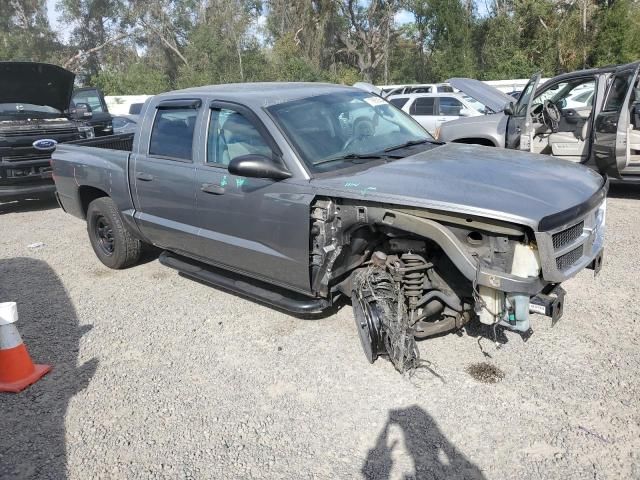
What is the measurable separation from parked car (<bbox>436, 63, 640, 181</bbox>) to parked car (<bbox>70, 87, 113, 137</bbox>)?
7.89 metres

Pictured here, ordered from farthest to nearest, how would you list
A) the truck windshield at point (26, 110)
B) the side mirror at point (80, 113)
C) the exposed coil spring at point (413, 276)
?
the side mirror at point (80, 113) < the truck windshield at point (26, 110) < the exposed coil spring at point (413, 276)

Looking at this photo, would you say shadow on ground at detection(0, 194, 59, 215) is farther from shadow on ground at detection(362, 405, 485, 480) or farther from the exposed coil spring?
shadow on ground at detection(362, 405, 485, 480)

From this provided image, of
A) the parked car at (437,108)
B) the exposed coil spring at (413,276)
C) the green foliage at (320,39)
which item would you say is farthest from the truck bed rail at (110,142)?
the green foliage at (320,39)

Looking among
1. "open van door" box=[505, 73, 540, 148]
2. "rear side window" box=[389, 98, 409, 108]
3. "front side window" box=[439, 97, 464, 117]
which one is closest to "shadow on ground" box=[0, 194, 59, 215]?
"open van door" box=[505, 73, 540, 148]

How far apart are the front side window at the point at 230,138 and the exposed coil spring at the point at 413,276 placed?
1.31m

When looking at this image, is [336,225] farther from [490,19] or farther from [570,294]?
[490,19]

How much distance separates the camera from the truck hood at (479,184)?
2980mm

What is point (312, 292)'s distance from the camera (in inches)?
154

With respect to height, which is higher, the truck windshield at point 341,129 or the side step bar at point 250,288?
the truck windshield at point 341,129

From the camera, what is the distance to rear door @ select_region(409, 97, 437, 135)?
1377 centimetres

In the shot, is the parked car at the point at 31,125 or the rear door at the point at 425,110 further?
the rear door at the point at 425,110

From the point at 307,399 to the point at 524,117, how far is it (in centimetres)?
526

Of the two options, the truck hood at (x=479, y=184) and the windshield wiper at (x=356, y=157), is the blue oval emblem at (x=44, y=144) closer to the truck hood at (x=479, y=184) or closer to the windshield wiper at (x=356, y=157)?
the windshield wiper at (x=356, y=157)

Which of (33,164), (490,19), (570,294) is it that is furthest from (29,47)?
(570,294)
